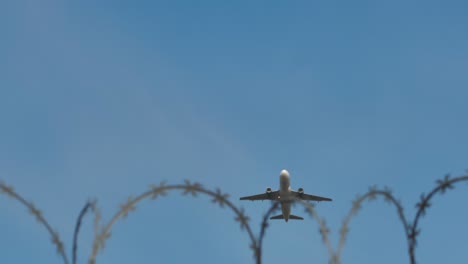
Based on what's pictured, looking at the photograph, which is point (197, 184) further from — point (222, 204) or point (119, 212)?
point (119, 212)

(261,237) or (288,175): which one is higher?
(288,175)

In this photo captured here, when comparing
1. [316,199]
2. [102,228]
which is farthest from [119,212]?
[316,199]

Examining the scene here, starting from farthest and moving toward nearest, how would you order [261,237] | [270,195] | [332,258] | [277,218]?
[277,218]
[270,195]
[261,237]
[332,258]

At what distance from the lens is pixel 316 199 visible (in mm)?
131625

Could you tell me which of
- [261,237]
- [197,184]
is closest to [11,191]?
[197,184]

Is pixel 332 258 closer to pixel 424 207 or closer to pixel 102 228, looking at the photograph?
pixel 424 207

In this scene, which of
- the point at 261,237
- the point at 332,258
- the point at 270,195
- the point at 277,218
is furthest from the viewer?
the point at 277,218

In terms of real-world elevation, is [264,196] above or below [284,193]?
above

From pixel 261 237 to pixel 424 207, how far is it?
6.14 metres

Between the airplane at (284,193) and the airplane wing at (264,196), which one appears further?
the airplane wing at (264,196)

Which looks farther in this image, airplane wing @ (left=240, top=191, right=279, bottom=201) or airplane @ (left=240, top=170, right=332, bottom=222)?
airplane wing @ (left=240, top=191, right=279, bottom=201)

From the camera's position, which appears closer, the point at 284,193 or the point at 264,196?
the point at 284,193

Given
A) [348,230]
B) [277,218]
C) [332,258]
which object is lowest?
[332,258]

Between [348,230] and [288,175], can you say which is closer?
[348,230]
